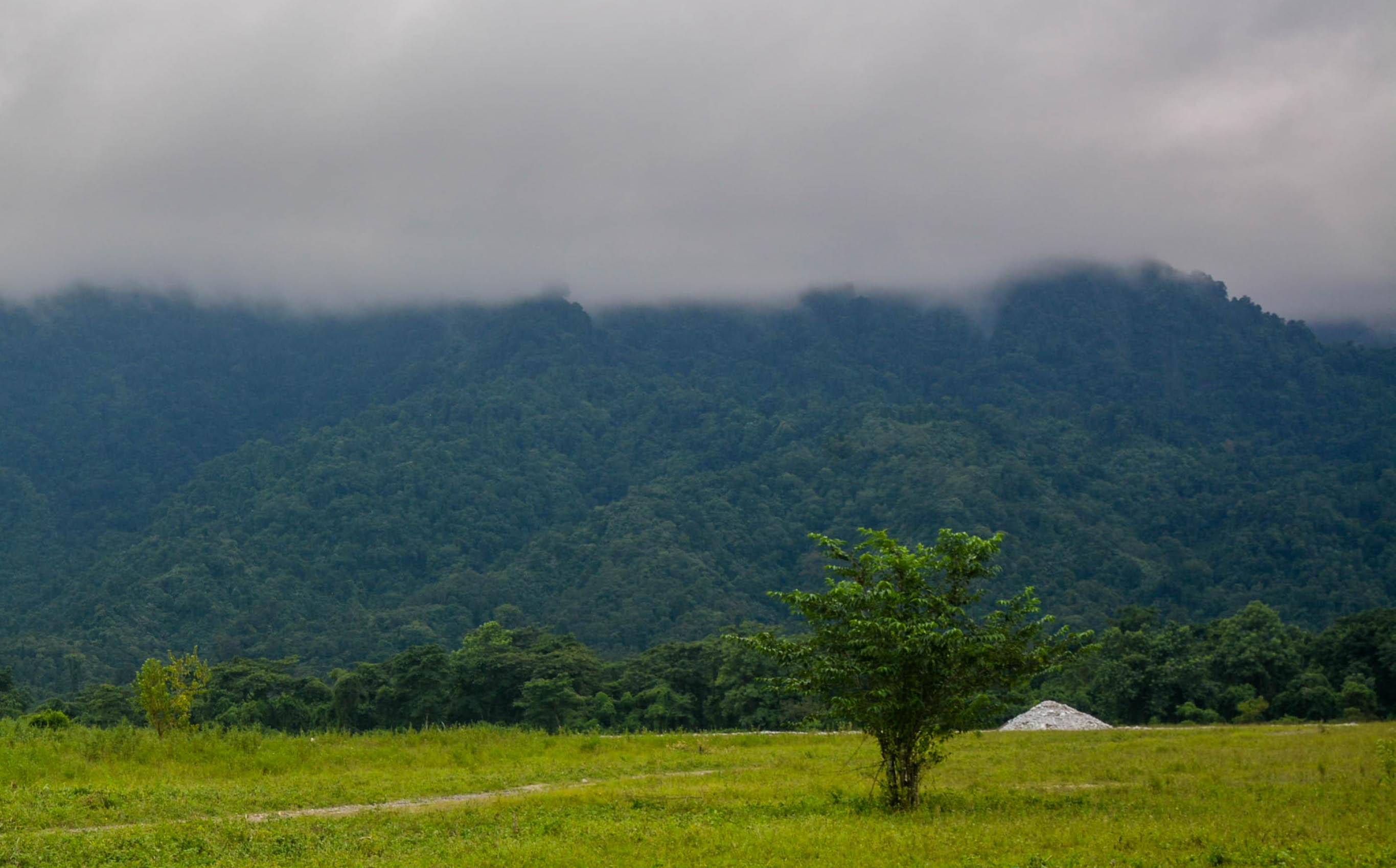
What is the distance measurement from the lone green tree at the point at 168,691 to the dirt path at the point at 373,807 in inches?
434

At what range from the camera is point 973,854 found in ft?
49.5

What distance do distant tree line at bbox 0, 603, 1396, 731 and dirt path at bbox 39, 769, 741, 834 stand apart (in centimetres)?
2781

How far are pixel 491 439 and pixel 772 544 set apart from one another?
4886 cm

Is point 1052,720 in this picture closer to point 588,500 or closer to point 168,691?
point 168,691

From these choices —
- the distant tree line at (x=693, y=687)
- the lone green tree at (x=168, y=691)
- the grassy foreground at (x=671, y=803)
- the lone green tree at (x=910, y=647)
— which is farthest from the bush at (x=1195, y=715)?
the lone green tree at (x=168, y=691)

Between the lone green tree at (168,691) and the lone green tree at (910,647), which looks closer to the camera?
the lone green tree at (910,647)

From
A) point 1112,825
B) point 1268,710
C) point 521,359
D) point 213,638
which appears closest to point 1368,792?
point 1112,825

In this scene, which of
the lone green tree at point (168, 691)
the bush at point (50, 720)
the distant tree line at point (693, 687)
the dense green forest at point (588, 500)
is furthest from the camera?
the dense green forest at point (588, 500)

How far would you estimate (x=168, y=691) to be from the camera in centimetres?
3309

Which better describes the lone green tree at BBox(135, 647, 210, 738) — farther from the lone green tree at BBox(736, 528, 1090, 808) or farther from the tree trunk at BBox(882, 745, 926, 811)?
the tree trunk at BBox(882, 745, 926, 811)

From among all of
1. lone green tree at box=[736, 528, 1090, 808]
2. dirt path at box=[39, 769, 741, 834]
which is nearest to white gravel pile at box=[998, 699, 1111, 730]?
dirt path at box=[39, 769, 741, 834]

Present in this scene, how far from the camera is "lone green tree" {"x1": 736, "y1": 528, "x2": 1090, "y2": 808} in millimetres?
18766

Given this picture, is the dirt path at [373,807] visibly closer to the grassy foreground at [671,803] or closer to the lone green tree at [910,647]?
the grassy foreground at [671,803]

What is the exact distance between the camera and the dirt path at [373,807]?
18.1 meters
